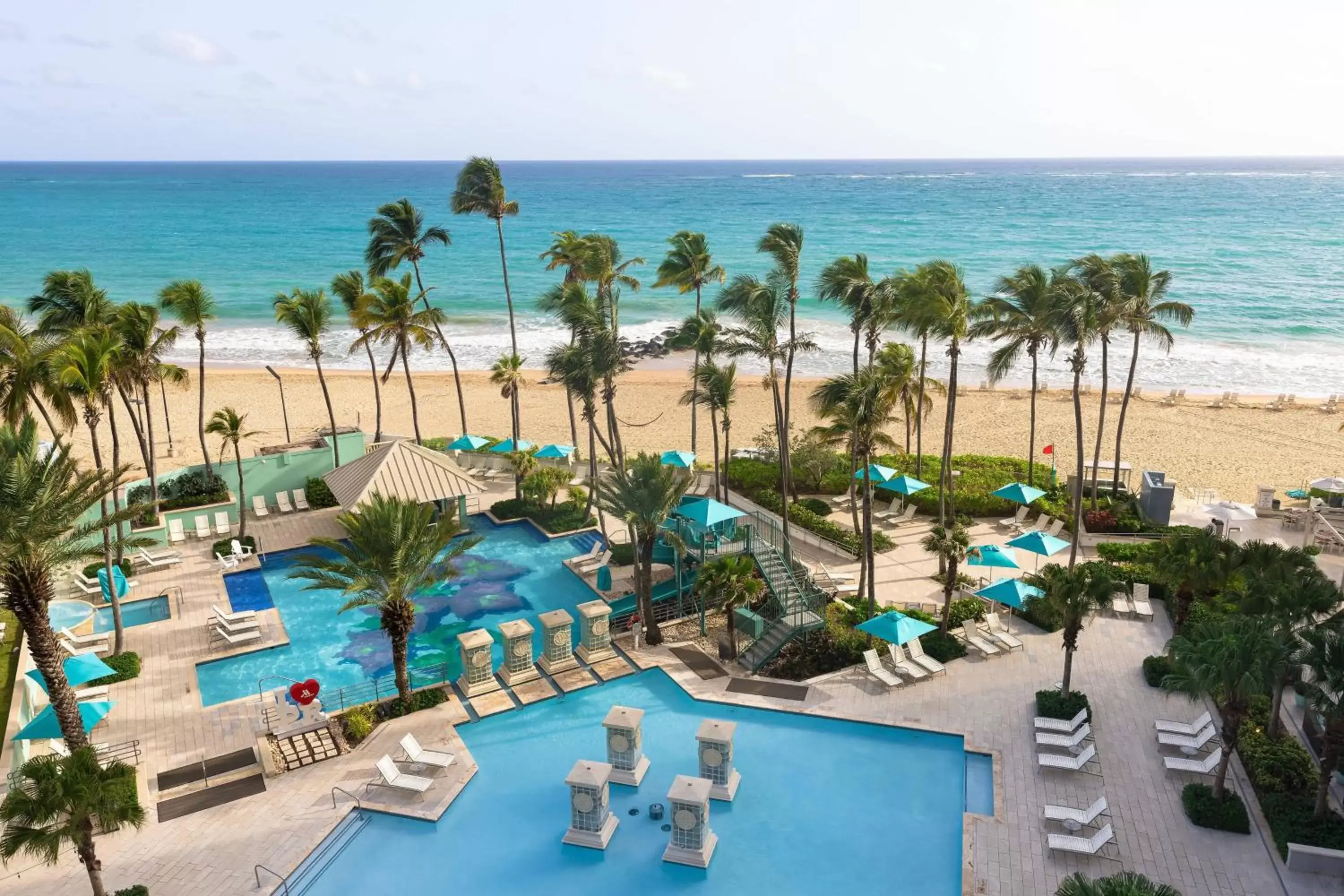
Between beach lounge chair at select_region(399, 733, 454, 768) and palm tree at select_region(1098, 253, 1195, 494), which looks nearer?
beach lounge chair at select_region(399, 733, 454, 768)

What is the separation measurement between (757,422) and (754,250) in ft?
211

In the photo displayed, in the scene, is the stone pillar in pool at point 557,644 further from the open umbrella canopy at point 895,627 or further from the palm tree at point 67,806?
the palm tree at point 67,806

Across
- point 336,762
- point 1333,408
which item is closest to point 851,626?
point 336,762

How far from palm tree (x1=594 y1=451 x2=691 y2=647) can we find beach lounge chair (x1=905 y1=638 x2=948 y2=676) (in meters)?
6.26

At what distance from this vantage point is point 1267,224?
425ft

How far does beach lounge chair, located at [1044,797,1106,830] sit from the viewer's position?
15.7 meters

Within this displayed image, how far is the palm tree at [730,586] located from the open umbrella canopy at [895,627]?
273 centimetres

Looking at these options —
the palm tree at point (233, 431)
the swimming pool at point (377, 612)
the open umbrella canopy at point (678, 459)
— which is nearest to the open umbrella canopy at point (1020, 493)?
the open umbrella canopy at point (678, 459)

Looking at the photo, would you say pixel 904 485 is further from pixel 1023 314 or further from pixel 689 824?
pixel 689 824

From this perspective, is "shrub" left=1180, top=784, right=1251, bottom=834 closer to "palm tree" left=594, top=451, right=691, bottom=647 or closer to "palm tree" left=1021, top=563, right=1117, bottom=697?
"palm tree" left=1021, top=563, right=1117, bottom=697

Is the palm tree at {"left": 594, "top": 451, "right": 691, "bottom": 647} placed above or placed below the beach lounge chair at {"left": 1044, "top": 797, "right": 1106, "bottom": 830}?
above

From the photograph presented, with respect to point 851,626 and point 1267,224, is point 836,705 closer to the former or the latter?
point 851,626

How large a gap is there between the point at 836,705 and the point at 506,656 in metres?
7.85

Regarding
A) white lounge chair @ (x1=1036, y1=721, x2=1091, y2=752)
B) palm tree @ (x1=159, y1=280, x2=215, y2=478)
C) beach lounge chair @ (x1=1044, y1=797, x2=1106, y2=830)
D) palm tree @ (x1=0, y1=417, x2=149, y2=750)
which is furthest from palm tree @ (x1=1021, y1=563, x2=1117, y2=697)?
palm tree @ (x1=159, y1=280, x2=215, y2=478)
